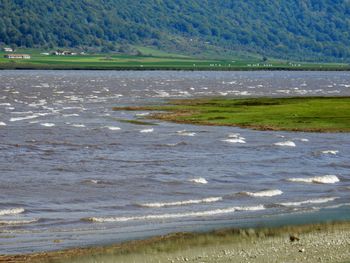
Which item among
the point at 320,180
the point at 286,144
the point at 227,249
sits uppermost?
the point at 227,249

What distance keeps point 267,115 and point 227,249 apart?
172ft

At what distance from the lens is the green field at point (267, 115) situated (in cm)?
7062

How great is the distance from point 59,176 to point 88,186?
3463mm

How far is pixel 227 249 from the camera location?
27.0m

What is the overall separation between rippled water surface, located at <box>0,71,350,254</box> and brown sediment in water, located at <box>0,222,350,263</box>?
122cm

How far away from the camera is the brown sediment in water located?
84.8 ft

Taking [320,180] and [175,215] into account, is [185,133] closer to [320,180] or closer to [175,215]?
[320,180]

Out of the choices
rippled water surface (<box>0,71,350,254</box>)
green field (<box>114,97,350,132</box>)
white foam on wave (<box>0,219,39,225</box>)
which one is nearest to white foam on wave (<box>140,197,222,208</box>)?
rippled water surface (<box>0,71,350,254</box>)

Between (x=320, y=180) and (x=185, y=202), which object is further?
(x=320, y=180)

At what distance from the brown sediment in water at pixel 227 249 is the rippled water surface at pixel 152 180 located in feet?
4.01

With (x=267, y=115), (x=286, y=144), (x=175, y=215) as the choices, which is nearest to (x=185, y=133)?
(x=286, y=144)

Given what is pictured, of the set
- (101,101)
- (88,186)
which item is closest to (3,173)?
(88,186)

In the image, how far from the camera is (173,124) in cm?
7581

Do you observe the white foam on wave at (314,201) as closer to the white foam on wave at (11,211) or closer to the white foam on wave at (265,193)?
the white foam on wave at (265,193)
